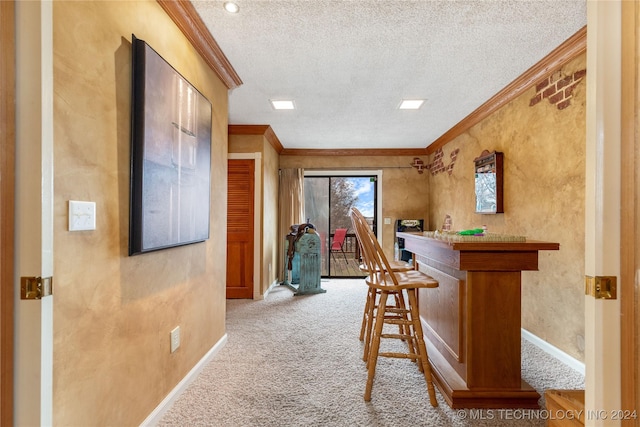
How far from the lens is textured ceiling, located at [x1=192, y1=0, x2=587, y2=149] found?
1880mm

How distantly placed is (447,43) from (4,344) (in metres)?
2.78

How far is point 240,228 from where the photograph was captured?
173 inches

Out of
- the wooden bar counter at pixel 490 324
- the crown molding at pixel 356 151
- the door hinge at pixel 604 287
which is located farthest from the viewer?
the crown molding at pixel 356 151

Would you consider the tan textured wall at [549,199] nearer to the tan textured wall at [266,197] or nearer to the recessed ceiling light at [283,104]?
the recessed ceiling light at [283,104]

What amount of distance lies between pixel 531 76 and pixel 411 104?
1.12 meters

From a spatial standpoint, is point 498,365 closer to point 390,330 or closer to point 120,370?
point 390,330

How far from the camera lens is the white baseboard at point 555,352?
2229 millimetres

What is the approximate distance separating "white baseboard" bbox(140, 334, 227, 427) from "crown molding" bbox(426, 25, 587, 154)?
3.45 meters

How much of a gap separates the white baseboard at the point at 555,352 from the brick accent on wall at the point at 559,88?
6.25 ft

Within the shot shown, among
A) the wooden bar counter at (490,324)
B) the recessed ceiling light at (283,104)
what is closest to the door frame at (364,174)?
the recessed ceiling light at (283,104)

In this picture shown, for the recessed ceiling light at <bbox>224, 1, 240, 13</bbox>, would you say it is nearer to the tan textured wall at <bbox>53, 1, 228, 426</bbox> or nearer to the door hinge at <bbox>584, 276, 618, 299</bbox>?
the tan textured wall at <bbox>53, 1, 228, 426</bbox>

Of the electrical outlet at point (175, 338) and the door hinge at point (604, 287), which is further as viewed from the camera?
the electrical outlet at point (175, 338)

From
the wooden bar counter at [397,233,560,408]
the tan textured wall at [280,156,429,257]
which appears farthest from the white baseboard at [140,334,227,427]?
the tan textured wall at [280,156,429,257]

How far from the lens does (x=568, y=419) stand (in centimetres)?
104
